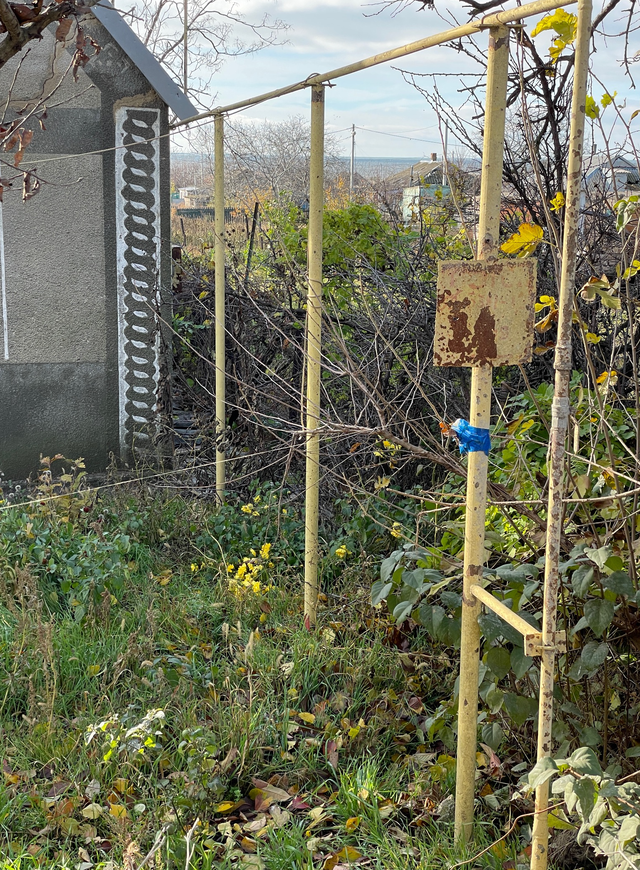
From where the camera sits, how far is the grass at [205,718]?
2.19 m

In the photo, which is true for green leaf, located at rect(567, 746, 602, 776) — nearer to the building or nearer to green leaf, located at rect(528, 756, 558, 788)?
green leaf, located at rect(528, 756, 558, 788)

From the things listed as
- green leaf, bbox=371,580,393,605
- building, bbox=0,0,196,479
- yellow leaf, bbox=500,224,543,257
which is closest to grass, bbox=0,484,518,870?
green leaf, bbox=371,580,393,605

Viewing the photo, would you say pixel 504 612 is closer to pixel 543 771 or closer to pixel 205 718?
pixel 543 771

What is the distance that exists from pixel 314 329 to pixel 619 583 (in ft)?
5.56

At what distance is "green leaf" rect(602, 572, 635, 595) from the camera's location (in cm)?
193

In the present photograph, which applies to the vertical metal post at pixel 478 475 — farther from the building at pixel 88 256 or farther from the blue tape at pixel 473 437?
the building at pixel 88 256

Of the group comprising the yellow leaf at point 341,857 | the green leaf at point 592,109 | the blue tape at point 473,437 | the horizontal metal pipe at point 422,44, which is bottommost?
the yellow leaf at point 341,857

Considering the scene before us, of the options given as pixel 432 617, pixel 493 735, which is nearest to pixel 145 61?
pixel 432 617

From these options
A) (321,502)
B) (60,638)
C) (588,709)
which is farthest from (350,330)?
(588,709)

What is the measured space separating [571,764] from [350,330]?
376 centimetres

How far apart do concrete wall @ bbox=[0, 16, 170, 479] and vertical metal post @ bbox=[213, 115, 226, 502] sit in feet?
3.08

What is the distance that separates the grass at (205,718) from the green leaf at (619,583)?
2.45ft

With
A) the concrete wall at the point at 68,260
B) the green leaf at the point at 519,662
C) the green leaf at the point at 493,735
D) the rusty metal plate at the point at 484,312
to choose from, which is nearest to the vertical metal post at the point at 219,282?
the concrete wall at the point at 68,260

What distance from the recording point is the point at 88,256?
202 inches
